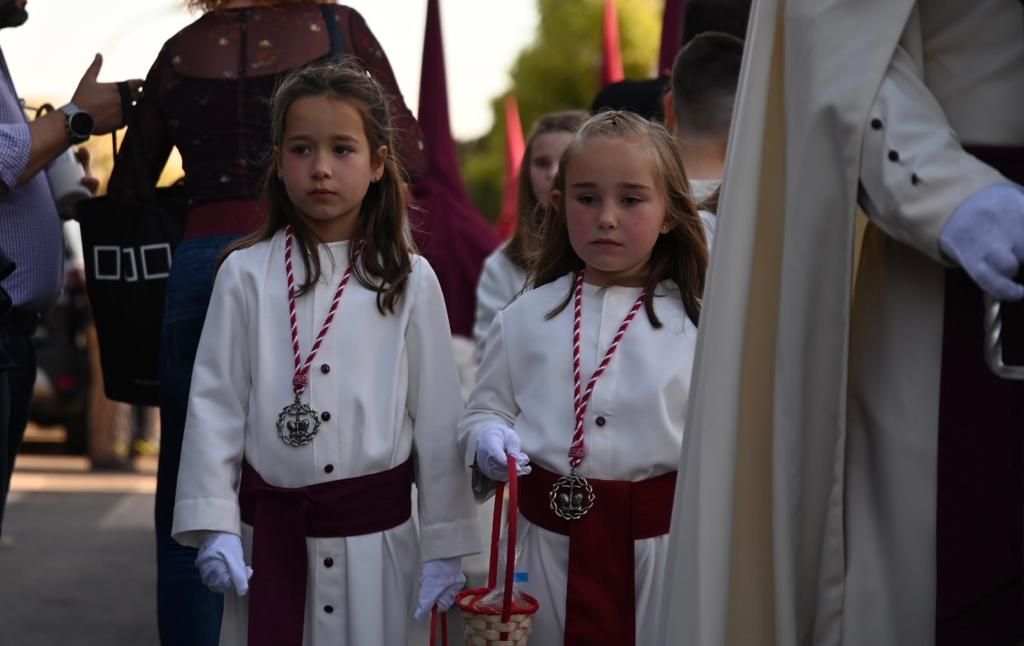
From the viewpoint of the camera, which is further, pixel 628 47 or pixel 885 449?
pixel 628 47

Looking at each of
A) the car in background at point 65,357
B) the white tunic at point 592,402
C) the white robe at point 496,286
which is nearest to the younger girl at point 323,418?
the white tunic at point 592,402

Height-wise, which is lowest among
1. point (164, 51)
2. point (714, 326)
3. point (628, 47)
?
point (628, 47)

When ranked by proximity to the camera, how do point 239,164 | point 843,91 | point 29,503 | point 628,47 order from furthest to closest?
1. point 628,47
2. point 29,503
3. point 239,164
4. point 843,91

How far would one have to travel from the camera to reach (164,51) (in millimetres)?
4215

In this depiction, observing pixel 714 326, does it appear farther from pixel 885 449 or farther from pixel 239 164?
pixel 239 164

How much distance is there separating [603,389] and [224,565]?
34.1 inches

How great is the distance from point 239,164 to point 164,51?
372 mm

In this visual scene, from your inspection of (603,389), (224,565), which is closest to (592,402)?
(603,389)

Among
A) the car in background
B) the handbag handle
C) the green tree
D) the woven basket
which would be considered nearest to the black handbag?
the handbag handle

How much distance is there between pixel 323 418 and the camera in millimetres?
3555

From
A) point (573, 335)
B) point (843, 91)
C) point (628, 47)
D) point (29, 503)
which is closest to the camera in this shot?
point (843, 91)

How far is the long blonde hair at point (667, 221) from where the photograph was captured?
3.62 meters

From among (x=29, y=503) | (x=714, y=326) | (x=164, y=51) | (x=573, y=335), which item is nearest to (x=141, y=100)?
(x=164, y=51)

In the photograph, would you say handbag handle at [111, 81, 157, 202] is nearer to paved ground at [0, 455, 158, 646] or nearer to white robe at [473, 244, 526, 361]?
white robe at [473, 244, 526, 361]
